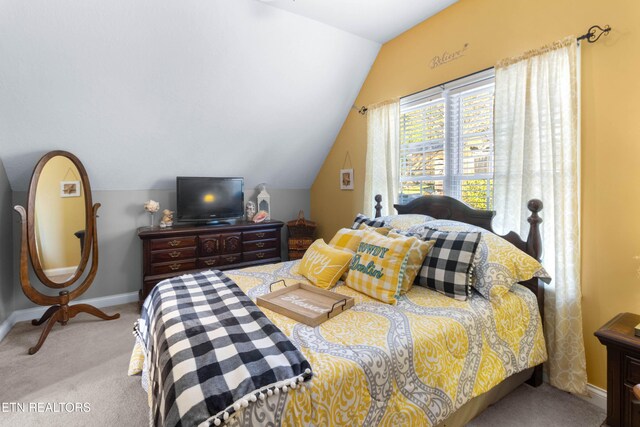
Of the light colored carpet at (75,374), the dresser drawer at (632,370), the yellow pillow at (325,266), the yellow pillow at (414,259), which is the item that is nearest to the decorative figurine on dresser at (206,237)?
the light colored carpet at (75,374)

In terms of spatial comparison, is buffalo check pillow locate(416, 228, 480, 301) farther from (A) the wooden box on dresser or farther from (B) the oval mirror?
(B) the oval mirror

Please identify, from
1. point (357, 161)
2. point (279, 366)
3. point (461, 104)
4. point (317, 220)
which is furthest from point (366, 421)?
point (317, 220)

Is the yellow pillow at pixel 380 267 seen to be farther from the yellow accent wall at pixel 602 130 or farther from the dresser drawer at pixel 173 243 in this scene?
the dresser drawer at pixel 173 243

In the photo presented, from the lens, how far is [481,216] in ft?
7.68

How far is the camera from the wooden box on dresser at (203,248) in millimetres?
3232

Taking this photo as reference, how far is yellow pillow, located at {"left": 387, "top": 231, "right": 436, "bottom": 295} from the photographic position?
1916 millimetres

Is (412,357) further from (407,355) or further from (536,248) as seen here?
(536,248)

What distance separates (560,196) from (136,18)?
3.22 m

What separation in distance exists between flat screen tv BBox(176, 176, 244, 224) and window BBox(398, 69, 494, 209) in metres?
1.98

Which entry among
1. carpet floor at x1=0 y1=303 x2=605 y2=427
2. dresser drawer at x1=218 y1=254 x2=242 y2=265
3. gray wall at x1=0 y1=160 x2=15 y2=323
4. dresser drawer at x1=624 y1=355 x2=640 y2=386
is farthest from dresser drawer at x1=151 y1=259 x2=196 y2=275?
dresser drawer at x1=624 y1=355 x2=640 y2=386

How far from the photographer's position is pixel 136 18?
238cm

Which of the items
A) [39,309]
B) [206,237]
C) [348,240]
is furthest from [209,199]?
[348,240]

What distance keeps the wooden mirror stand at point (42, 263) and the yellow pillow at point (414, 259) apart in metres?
2.82

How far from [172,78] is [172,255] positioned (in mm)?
1756
